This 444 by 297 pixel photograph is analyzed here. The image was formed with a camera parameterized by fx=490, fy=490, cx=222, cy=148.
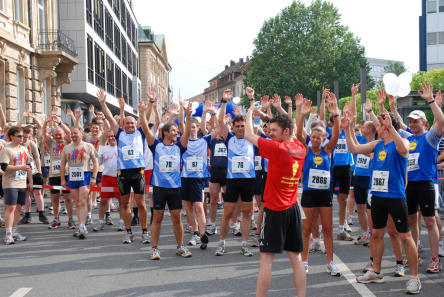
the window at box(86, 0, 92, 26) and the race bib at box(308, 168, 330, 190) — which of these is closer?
the race bib at box(308, 168, 330, 190)

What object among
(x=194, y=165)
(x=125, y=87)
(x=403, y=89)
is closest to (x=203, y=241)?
(x=194, y=165)

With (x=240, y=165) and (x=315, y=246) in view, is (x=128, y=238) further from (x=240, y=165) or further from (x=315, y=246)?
(x=315, y=246)

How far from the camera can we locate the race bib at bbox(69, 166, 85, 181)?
29.5ft

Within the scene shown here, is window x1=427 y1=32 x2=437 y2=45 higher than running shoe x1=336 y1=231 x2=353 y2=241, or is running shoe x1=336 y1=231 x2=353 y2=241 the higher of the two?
window x1=427 y1=32 x2=437 y2=45

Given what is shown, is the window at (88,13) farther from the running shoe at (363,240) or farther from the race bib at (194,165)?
the running shoe at (363,240)

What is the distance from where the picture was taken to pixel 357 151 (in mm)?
5805

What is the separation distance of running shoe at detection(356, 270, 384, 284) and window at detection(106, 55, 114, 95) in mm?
30369


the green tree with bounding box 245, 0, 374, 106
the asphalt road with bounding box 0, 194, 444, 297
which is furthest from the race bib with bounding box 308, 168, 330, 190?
the green tree with bounding box 245, 0, 374, 106

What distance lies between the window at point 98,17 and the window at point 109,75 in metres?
2.79

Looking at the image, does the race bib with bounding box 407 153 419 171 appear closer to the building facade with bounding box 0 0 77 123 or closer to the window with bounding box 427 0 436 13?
the building facade with bounding box 0 0 77 123

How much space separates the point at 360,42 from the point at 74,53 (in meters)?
34.7

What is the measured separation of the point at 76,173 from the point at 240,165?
10.9 ft

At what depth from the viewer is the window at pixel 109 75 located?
34.3m

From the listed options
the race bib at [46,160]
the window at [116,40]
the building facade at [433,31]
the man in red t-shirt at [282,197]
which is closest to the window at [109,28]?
the window at [116,40]
